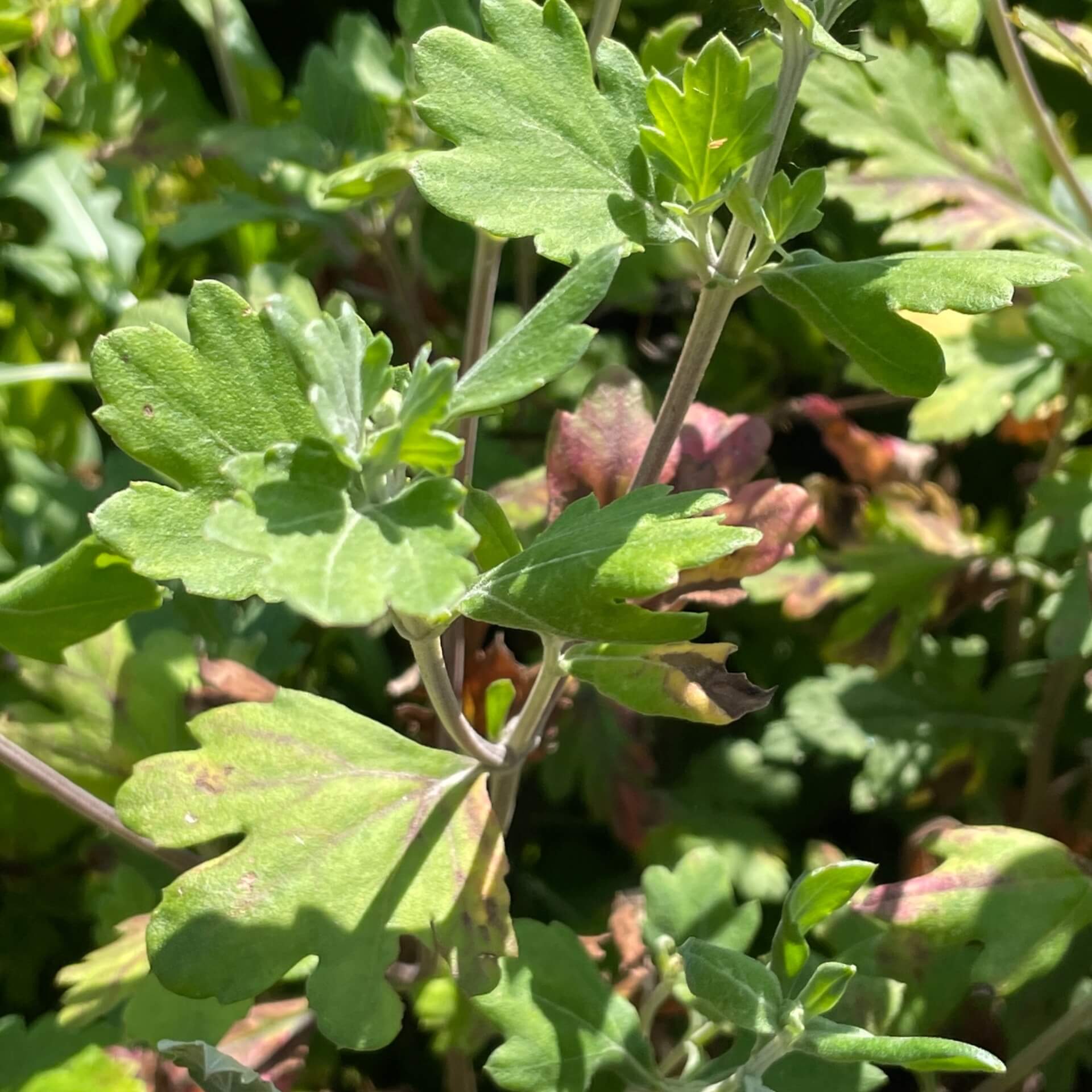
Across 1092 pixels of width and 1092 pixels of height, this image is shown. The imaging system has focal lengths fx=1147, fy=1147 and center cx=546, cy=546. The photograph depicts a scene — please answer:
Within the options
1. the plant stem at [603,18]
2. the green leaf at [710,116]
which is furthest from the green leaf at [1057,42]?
the green leaf at [710,116]

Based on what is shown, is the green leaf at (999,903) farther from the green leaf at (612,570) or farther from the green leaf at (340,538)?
the green leaf at (340,538)

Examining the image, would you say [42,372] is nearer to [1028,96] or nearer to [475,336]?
[475,336]

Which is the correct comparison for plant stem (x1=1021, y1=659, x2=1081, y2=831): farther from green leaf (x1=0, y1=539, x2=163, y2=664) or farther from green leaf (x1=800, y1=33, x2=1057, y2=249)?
green leaf (x1=0, y1=539, x2=163, y2=664)

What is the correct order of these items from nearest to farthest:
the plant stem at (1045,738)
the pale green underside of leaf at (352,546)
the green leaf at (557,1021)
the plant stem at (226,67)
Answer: the pale green underside of leaf at (352,546) → the green leaf at (557,1021) → the plant stem at (1045,738) → the plant stem at (226,67)

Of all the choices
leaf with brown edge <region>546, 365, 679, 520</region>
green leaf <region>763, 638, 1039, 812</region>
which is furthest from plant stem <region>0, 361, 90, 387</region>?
green leaf <region>763, 638, 1039, 812</region>

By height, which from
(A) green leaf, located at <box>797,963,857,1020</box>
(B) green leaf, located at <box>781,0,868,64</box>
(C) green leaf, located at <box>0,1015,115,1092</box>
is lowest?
(C) green leaf, located at <box>0,1015,115,1092</box>

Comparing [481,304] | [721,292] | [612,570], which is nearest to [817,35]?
[721,292]

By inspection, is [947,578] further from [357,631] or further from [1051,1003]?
[357,631]

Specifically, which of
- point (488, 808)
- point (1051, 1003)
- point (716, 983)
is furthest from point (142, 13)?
point (1051, 1003)
